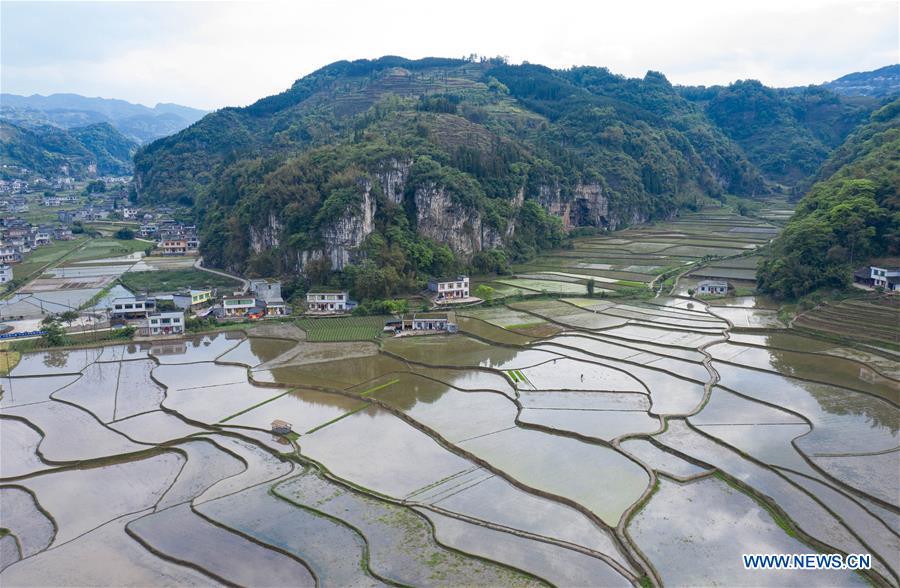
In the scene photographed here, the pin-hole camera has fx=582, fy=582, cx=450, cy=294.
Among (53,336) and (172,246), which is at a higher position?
(172,246)

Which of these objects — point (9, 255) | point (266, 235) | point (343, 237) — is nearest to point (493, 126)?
point (266, 235)

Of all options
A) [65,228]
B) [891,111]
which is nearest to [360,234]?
[65,228]

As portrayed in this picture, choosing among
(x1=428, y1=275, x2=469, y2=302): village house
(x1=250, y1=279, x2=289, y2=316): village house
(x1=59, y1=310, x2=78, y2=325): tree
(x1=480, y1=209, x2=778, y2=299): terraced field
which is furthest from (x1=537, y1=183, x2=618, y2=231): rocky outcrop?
(x1=59, y1=310, x2=78, y2=325): tree

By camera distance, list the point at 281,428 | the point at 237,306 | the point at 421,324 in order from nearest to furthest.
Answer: the point at 281,428 → the point at 421,324 → the point at 237,306

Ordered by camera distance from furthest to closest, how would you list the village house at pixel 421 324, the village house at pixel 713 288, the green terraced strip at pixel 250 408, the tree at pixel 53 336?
1. the village house at pixel 713 288
2. the village house at pixel 421 324
3. the tree at pixel 53 336
4. the green terraced strip at pixel 250 408

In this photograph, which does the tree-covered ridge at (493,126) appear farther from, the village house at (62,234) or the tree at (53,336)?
the tree at (53,336)

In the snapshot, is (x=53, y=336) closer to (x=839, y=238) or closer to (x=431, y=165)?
(x=431, y=165)

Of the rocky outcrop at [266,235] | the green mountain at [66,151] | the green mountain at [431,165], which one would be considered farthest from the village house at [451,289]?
the green mountain at [66,151]

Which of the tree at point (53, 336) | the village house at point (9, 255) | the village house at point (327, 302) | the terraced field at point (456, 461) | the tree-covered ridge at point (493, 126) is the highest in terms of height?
the tree-covered ridge at point (493, 126)
